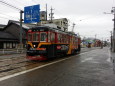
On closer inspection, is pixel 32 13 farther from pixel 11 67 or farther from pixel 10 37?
pixel 10 37

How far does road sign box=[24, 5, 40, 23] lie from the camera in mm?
23109

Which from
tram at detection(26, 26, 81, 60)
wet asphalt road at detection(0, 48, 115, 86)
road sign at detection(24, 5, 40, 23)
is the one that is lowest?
wet asphalt road at detection(0, 48, 115, 86)

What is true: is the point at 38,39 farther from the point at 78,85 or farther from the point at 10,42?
the point at 10,42

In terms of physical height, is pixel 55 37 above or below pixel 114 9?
below

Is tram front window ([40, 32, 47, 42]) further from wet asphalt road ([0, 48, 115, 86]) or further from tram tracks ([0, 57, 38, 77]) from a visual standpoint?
wet asphalt road ([0, 48, 115, 86])

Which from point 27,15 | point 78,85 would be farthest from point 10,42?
point 78,85

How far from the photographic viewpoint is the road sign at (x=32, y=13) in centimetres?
2311

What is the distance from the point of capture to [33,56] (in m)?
13.7

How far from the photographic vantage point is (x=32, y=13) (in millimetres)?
23359

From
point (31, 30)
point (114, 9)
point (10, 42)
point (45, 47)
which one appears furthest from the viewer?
point (10, 42)

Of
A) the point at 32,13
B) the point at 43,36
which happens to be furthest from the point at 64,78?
the point at 32,13

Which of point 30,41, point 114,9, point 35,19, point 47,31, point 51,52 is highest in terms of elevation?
point 114,9

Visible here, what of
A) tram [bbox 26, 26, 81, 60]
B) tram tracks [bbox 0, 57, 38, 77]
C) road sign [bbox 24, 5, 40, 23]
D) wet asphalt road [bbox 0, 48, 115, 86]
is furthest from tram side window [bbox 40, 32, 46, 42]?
road sign [bbox 24, 5, 40, 23]

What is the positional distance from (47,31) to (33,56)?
2.66m
